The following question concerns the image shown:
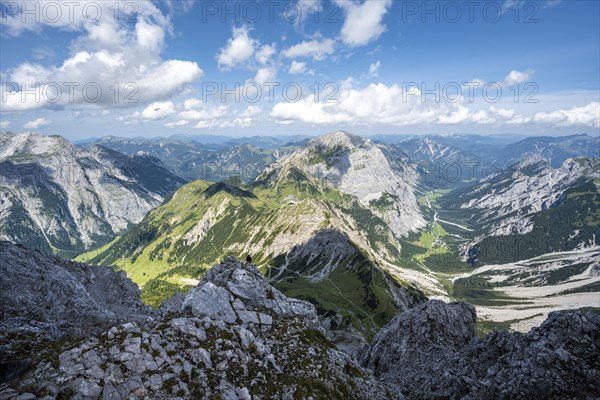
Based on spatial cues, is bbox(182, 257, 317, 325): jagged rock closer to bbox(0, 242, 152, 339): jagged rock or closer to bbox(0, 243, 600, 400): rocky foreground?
bbox(0, 243, 600, 400): rocky foreground

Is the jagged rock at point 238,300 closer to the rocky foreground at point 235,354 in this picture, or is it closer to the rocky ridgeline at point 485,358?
the rocky foreground at point 235,354

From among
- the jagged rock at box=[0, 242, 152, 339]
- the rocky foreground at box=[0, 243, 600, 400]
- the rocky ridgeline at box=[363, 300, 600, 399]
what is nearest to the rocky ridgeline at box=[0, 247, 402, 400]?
the rocky foreground at box=[0, 243, 600, 400]

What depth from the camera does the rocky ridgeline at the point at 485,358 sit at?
32750mm

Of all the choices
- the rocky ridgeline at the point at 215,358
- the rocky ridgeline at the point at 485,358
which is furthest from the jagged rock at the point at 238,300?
the rocky ridgeline at the point at 485,358

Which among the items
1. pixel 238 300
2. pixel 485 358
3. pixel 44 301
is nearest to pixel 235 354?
pixel 238 300

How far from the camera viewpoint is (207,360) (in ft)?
92.8

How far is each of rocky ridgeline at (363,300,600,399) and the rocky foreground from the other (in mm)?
→ 140

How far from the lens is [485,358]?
4575 cm

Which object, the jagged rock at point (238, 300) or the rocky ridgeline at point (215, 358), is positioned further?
the jagged rock at point (238, 300)

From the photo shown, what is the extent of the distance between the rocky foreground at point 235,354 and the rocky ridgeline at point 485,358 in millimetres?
140

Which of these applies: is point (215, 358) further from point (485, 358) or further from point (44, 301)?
point (44, 301)

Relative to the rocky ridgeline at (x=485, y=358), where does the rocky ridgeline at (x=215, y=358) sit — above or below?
above

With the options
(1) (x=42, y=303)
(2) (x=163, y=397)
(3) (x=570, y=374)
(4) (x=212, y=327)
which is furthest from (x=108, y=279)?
(3) (x=570, y=374)

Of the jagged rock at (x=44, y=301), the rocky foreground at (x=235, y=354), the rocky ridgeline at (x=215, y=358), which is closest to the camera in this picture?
the rocky ridgeline at (x=215, y=358)
